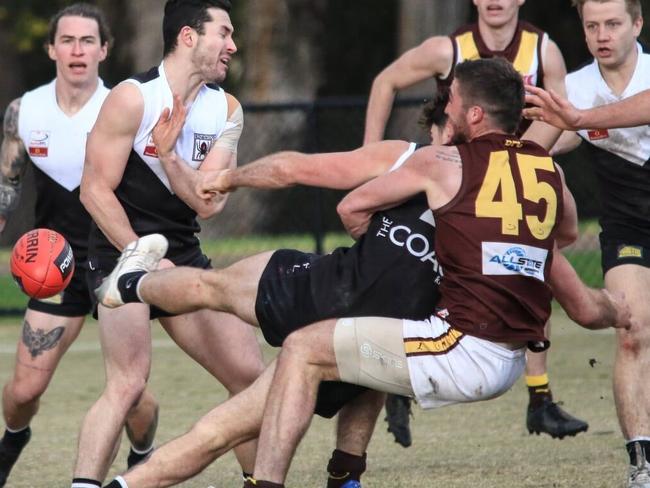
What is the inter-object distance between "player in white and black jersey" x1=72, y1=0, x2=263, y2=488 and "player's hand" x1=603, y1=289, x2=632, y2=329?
1.64 meters

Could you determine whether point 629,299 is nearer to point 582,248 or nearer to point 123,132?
point 123,132

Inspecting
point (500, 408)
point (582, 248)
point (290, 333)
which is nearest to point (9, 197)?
point (290, 333)

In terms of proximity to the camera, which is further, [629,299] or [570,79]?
[570,79]

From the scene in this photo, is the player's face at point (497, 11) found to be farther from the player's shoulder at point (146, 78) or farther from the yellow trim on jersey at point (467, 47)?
the player's shoulder at point (146, 78)

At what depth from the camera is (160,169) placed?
6.38 meters

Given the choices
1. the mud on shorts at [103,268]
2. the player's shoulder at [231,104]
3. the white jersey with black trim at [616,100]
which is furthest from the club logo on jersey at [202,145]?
the white jersey with black trim at [616,100]

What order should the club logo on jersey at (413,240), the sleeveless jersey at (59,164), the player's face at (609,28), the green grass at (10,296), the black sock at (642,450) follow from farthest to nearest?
the green grass at (10,296)
the sleeveless jersey at (59,164)
the player's face at (609,28)
the black sock at (642,450)
the club logo on jersey at (413,240)

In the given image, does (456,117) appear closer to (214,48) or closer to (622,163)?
(214,48)

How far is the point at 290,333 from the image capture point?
226 inches

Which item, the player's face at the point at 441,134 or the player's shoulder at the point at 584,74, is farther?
the player's shoulder at the point at 584,74

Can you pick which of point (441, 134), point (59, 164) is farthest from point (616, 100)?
point (59, 164)

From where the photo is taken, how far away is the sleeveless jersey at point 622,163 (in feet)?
23.2

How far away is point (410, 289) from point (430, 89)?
13.4m

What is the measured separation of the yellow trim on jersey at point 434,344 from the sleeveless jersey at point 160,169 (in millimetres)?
1471
